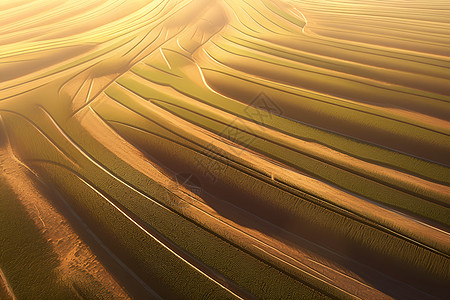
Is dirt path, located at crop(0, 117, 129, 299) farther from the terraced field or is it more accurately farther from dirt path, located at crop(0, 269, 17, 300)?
dirt path, located at crop(0, 269, 17, 300)

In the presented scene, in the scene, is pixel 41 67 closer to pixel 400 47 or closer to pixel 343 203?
pixel 343 203

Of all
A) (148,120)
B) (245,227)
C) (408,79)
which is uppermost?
(408,79)

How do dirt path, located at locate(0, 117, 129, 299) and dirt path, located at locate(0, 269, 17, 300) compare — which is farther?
dirt path, located at locate(0, 117, 129, 299)

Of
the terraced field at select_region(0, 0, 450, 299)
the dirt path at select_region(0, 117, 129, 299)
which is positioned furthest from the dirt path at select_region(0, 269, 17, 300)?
the dirt path at select_region(0, 117, 129, 299)

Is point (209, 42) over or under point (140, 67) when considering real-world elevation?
over

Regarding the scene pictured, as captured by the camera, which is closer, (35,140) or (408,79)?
(35,140)

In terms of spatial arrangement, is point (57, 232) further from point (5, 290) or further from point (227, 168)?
point (227, 168)

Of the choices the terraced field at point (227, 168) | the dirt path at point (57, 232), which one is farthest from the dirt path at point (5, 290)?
the dirt path at point (57, 232)

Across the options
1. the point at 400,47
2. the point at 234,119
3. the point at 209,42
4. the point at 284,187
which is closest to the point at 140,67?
the point at 209,42

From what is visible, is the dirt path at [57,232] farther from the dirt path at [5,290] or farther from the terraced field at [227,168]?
the dirt path at [5,290]
